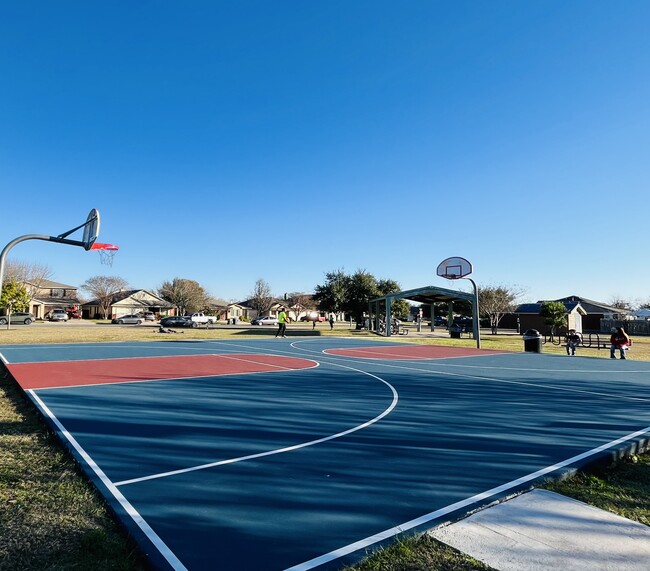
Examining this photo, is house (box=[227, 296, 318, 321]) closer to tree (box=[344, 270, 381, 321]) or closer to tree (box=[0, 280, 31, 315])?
tree (box=[344, 270, 381, 321])

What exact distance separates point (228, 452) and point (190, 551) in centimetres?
224

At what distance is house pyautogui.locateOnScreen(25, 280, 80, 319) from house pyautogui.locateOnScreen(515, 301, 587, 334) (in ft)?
243

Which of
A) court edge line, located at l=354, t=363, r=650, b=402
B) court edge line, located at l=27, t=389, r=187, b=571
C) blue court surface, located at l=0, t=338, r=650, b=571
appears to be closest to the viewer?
court edge line, located at l=27, t=389, r=187, b=571

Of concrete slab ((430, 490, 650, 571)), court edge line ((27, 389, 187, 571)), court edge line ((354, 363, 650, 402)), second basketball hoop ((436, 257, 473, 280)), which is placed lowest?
court edge line ((354, 363, 650, 402))

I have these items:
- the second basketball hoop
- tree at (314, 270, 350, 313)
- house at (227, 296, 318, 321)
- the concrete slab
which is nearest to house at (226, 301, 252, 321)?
house at (227, 296, 318, 321)

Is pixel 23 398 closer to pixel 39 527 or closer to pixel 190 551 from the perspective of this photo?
pixel 39 527

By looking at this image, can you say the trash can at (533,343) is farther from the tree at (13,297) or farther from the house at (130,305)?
the house at (130,305)

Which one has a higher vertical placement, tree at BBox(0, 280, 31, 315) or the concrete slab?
tree at BBox(0, 280, 31, 315)

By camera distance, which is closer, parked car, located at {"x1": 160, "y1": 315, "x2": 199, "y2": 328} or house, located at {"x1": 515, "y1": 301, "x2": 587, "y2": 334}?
house, located at {"x1": 515, "y1": 301, "x2": 587, "y2": 334}

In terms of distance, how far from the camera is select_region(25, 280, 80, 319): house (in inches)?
2874

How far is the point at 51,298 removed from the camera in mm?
84000

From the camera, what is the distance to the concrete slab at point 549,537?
9.91 feet

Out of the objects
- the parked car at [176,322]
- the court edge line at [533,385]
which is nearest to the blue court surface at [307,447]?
the court edge line at [533,385]

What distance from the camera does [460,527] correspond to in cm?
349
